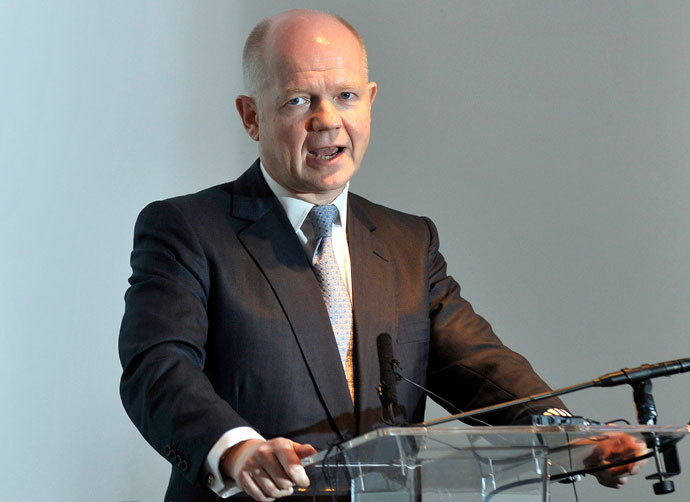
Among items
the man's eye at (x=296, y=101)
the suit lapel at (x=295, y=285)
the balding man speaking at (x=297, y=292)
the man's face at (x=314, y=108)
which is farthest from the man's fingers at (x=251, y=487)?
the man's eye at (x=296, y=101)

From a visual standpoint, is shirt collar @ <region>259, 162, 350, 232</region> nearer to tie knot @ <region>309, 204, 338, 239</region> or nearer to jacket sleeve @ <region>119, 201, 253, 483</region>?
tie knot @ <region>309, 204, 338, 239</region>

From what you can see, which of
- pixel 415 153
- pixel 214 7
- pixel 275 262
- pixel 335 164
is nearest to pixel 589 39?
pixel 415 153

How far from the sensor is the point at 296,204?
228cm

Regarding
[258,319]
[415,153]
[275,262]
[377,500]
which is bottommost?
[377,500]

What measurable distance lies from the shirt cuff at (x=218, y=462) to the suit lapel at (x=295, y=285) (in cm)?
40

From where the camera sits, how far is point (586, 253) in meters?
3.38

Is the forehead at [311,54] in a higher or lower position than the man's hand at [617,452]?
higher

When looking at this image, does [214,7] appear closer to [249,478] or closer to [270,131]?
[270,131]

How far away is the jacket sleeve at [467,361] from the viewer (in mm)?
2186

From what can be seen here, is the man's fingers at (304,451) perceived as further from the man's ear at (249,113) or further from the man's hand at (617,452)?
the man's ear at (249,113)

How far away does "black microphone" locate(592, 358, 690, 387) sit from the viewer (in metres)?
1.54

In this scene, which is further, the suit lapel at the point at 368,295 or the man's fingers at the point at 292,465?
the suit lapel at the point at 368,295

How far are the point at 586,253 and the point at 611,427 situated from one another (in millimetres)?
1981

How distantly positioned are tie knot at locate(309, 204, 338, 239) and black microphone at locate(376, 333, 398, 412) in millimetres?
418
